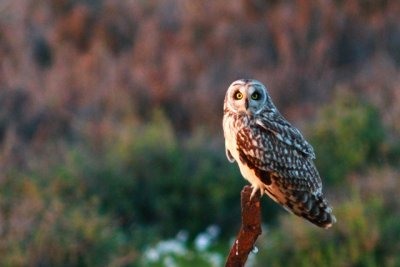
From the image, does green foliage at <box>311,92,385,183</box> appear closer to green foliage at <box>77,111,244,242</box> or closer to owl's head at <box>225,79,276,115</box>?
green foliage at <box>77,111,244,242</box>

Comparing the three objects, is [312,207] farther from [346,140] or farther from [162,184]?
[346,140]

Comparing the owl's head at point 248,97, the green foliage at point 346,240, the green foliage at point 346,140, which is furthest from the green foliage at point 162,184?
the owl's head at point 248,97

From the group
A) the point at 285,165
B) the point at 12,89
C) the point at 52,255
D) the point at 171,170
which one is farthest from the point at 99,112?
the point at 285,165

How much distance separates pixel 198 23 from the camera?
81.2 feet

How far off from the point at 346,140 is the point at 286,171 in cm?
972

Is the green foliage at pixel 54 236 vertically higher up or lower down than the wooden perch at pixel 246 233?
higher up

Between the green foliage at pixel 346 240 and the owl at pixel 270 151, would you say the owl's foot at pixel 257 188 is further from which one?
the green foliage at pixel 346 240

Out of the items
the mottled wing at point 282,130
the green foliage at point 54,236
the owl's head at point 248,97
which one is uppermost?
the green foliage at point 54,236

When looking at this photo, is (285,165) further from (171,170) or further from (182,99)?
(182,99)

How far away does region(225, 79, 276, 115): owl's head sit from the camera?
6.77m

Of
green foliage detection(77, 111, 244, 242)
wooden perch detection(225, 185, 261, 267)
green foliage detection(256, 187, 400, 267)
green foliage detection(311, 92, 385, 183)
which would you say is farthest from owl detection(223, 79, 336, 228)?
green foliage detection(311, 92, 385, 183)

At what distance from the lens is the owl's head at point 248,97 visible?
6766 mm

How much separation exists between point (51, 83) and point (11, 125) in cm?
267

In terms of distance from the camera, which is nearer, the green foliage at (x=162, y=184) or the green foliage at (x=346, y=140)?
the green foliage at (x=162, y=184)
